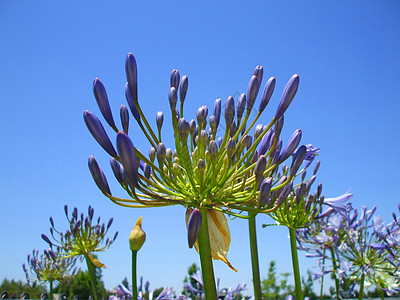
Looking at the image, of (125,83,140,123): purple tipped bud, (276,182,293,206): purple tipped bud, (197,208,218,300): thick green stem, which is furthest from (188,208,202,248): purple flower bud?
(125,83,140,123): purple tipped bud

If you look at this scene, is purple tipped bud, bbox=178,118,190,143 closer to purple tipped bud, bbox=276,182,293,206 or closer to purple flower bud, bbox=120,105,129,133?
purple flower bud, bbox=120,105,129,133

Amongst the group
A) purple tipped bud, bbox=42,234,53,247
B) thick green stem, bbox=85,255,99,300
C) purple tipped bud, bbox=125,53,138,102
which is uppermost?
purple tipped bud, bbox=125,53,138,102

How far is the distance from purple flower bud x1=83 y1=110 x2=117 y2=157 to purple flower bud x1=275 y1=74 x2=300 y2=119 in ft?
4.01

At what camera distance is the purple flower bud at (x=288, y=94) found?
276cm

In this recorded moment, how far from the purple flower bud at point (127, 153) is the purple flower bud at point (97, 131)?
0.40 metres

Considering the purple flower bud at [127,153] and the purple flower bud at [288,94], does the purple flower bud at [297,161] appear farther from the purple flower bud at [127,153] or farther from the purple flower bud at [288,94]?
the purple flower bud at [127,153]

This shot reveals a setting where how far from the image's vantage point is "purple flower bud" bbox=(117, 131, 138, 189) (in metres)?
2.27

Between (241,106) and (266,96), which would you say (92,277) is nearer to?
(241,106)

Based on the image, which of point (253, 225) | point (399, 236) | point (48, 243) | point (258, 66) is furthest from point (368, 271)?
point (48, 243)

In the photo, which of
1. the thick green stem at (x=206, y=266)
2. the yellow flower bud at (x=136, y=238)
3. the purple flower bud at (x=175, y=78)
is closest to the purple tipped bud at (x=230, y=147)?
the thick green stem at (x=206, y=266)

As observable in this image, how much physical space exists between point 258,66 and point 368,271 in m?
4.12

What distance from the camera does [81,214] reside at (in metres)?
6.73

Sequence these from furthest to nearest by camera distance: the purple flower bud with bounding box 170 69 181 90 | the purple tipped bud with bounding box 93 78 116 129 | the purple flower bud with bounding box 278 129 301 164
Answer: the purple flower bud with bounding box 170 69 181 90 < the purple flower bud with bounding box 278 129 301 164 < the purple tipped bud with bounding box 93 78 116 129

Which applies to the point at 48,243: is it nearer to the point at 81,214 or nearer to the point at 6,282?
the point at 81,214
